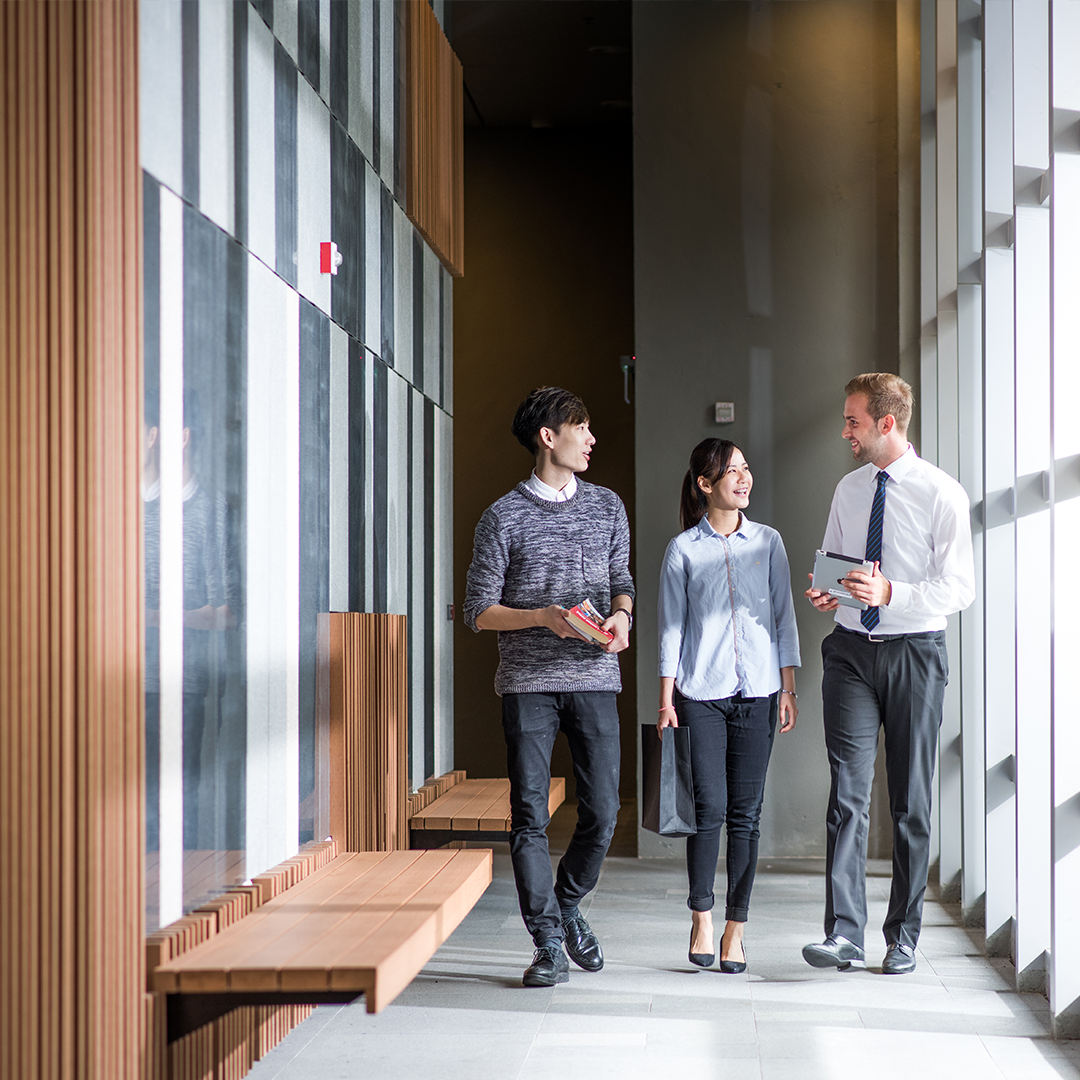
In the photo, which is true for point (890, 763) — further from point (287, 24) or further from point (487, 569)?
point (287, 24)

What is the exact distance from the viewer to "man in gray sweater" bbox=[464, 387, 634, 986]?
365 centimetres

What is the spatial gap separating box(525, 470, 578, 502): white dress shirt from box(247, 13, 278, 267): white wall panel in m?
1.07

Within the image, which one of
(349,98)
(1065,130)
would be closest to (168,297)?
(349,98)

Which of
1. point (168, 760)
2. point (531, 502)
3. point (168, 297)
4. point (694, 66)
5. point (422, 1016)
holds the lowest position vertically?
point (422, 1016)

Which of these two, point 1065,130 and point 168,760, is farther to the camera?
point 1065,130

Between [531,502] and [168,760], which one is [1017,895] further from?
[168,760]

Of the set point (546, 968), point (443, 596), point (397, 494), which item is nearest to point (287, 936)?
point (546, 968)

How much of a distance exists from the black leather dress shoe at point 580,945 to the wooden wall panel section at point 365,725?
68 cm

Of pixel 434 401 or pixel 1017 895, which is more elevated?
pixel 434 401

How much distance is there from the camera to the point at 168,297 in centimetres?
250

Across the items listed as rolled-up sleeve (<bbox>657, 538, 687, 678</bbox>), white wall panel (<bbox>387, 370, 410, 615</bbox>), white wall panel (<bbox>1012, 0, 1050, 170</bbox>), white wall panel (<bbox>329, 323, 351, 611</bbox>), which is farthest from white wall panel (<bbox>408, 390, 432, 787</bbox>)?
white wall panel (<bbox>1012, 0, 1050, 170</bbox>)

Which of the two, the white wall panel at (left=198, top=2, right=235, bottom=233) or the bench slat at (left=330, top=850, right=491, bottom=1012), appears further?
the white wall panel at (left=198, top=2, right=235, bottom=233)

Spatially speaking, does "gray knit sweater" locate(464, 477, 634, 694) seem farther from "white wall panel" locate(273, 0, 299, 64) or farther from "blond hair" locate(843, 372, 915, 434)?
"white wall panel" locate(273, 0, 299, 64)

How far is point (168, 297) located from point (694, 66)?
14.1 ft
